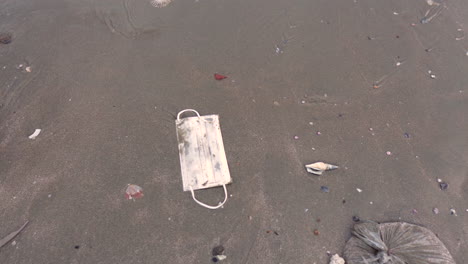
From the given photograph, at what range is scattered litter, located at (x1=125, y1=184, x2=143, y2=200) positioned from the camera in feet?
9.04

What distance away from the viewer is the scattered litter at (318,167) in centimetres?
293

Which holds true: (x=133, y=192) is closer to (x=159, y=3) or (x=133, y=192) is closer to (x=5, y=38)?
(x=159, y=3)

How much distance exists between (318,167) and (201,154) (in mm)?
1262

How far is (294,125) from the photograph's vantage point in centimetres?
321

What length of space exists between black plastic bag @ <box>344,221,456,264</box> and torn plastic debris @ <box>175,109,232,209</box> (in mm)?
1317

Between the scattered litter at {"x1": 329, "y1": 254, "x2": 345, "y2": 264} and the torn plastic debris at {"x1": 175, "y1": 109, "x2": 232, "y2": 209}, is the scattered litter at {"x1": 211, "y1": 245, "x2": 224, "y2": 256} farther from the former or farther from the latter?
the scattered litter at {"x1": 329, "y1": 254, "x2": 345, "y2": 264}

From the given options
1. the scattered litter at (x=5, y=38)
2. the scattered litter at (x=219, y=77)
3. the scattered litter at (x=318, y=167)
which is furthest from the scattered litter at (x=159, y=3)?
the scattered litter at (x=318, y=167)

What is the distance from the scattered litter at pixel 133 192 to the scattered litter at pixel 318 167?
175cm

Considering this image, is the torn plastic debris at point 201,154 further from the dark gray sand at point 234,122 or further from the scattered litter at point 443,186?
the scattered litter at point 443,186

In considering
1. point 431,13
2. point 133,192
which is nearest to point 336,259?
point 133,192

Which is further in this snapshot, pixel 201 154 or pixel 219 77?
pixel 219 77

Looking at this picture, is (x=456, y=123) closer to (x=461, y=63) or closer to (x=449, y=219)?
(x=461, y=63)

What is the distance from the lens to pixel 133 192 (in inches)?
109

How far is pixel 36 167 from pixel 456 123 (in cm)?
476
